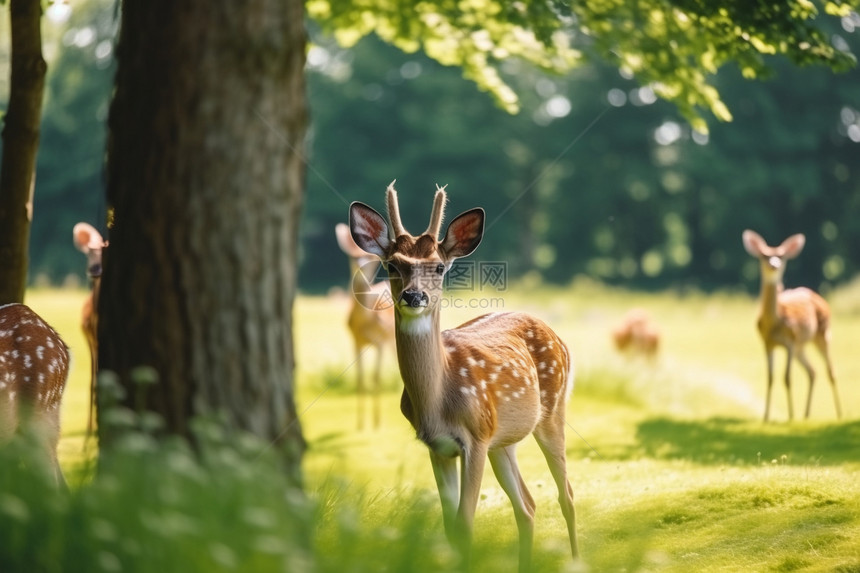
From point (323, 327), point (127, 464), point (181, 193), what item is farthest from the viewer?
point (323, 327)

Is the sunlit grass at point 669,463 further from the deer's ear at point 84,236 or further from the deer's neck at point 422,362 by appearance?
the deer's ear at point 84,236

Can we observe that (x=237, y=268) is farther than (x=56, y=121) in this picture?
No

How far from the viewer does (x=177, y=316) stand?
3951 millimetres

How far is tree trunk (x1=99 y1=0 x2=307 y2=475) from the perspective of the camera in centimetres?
395

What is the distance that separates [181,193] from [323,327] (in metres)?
14.4

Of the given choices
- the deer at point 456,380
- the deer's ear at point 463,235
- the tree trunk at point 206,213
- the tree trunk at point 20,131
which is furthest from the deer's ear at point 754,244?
the tree trunk at point 206,213

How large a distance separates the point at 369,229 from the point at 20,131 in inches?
112

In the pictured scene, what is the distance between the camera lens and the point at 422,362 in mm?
4754

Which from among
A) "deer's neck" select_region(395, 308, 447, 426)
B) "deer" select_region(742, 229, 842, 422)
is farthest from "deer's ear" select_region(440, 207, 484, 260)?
"deer" select_region(742, 229, 842, 422)

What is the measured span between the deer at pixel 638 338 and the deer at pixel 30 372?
32.7 ft

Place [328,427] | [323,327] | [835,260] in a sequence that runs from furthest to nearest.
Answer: [835,260], [323,327], [328,427]

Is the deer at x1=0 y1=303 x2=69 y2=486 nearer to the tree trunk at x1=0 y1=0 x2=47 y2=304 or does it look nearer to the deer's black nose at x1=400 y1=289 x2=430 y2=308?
the tree trunk at x1=0 y1=0 x2=47 y2=304

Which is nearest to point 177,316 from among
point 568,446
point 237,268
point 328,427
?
point 237,268

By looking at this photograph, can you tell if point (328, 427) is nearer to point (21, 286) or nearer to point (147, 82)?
point (21, 286)
